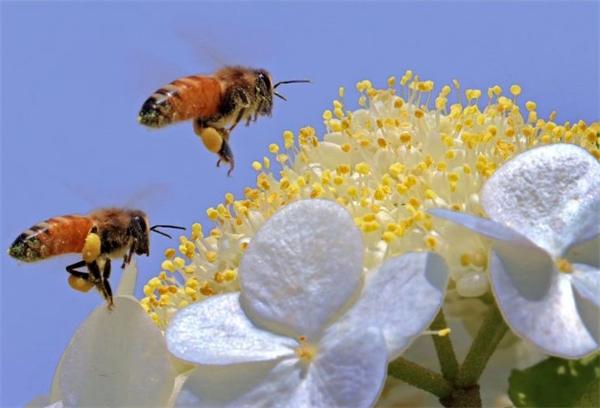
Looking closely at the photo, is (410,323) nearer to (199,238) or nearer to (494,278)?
(494,278)

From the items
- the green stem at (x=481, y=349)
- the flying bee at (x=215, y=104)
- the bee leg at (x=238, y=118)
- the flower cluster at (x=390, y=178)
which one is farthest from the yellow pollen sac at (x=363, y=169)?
the bee leg at (x=238, y=118)

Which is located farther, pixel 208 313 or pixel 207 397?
pixel 208 313

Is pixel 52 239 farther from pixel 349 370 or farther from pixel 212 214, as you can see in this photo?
pixel 349 370

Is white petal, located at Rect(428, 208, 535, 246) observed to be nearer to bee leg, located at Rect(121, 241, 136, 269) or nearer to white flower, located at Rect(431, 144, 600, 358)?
white flower, located at Rect(431, 144, 600, 358)

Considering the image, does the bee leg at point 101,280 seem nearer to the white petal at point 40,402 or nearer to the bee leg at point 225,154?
the white petal at point 40,402

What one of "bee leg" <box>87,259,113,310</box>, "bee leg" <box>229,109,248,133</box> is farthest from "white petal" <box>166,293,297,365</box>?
"bee leg" <box>229,109,248,133</box>

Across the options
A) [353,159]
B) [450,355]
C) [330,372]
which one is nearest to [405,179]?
[353,159]

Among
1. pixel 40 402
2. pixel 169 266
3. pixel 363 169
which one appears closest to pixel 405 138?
pixel 363 169
